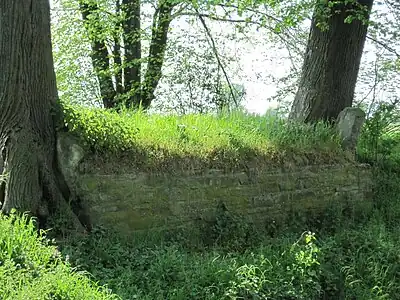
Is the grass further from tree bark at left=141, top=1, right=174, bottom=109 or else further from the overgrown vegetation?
tree bark at left=141, top=1, right=174, bottom=109

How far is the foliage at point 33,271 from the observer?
14.5 feet

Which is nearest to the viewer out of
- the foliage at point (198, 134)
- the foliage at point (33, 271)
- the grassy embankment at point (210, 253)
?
the foliage at point (33, 271)

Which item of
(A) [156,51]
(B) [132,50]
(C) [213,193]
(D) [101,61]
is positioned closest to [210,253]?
(C) [213,193]

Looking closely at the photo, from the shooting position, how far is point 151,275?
5434 millimetres

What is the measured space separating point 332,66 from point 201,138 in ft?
10.9

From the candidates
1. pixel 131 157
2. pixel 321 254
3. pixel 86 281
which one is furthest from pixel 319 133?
pixel 86 281

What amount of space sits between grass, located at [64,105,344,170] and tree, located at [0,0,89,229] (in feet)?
1.24

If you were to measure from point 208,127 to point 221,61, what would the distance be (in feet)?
18.6

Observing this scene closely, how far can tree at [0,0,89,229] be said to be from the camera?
598 cm

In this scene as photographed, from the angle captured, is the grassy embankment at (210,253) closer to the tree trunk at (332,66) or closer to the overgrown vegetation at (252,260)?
the overgrown vegetation at (252,260)

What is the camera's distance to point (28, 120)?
6238 mm

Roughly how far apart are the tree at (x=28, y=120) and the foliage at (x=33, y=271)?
49cm

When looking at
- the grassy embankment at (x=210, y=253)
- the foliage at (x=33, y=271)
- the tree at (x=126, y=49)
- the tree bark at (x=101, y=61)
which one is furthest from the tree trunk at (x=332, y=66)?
the foliage at (x=33, y=271)

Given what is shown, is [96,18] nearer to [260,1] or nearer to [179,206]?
[260,1]
